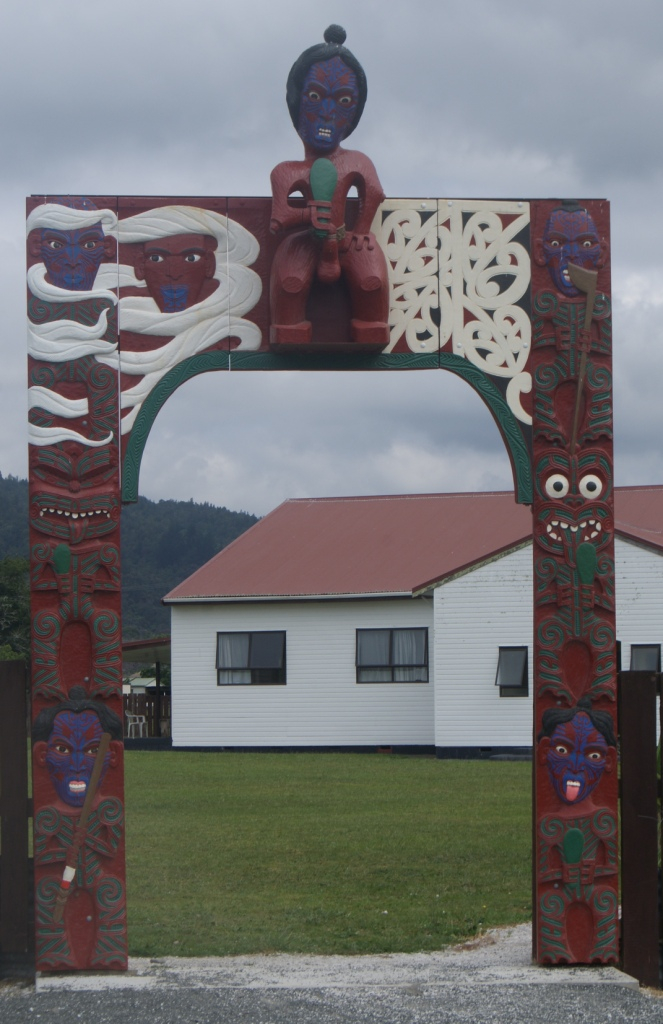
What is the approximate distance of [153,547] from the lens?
236ft

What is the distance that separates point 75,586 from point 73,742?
2.58ft

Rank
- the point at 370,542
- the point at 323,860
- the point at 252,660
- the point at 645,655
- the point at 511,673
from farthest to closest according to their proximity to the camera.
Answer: the point at 370,542
the point at 252,660
the point at 511,673
the point at 645,655
the point at 323,860

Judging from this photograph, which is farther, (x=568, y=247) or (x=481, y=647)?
(x=481, y=647)

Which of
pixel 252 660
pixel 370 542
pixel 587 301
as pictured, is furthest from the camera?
pixel 370 542

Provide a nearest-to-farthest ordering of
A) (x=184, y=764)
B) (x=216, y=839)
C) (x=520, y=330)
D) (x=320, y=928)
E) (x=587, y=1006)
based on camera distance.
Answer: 1. (x=587, y=1006)
2. (x=520, y=330)
3. (x=320, y=928)
4. (x=216, y=839)
5. (x=184, y=764)

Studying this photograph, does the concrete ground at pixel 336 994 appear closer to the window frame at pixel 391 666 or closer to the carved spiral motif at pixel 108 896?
the carved spiral motif at pixel 108 896

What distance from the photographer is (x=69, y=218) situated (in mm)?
6938

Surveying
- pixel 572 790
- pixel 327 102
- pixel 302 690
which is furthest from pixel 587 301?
pixel 302 690

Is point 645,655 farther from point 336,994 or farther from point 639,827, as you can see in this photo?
point 336,994

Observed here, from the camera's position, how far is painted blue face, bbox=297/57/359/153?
6.96 metres

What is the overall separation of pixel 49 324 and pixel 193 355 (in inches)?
29.7

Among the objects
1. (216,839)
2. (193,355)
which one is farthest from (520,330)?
(216,839)

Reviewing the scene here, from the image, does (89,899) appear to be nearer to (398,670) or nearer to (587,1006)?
(587,1006)

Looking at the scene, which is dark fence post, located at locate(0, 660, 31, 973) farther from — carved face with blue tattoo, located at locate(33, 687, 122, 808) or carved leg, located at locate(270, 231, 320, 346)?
carved leg, located at locate(270, 231, 320, 346)
